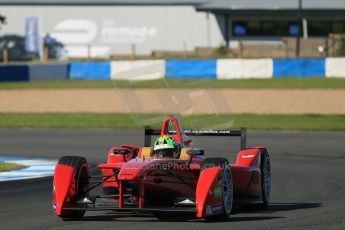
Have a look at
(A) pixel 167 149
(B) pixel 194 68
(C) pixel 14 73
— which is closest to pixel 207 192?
(A) pixel 167 149

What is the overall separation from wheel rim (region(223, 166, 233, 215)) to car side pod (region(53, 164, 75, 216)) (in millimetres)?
1653

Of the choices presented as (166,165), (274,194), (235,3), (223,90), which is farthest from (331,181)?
(235,3)

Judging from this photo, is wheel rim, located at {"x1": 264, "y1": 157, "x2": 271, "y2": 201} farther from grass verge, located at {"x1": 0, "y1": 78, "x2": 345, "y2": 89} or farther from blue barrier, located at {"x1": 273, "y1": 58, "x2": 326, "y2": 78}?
blue barrier, located at {"x1": 273, "y1": 58, "x2": 326, "y2": 78}

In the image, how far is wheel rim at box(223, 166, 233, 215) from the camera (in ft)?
34.2

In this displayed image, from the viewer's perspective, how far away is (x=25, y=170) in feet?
53.7

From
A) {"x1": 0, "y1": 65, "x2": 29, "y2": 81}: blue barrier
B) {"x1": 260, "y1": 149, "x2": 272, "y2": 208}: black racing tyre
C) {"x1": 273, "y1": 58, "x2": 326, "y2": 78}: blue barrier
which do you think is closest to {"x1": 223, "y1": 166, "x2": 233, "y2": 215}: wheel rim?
{"x1": 260, "y1": 149, "x2": 272, "y2": 208}: black racing tyre

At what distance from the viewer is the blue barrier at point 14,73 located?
43.7 metres

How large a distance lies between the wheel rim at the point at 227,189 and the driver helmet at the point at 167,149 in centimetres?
68

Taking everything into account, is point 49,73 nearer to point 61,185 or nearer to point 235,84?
point 235,84

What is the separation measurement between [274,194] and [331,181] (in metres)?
1.68

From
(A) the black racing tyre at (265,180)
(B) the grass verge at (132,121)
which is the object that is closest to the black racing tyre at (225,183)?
(A) the black racing tyre at (265,180)

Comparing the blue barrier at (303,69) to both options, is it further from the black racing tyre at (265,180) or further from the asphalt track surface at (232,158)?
the black racing tyre at (265,180)

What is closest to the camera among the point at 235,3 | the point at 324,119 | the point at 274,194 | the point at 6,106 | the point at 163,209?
the point at 163,209

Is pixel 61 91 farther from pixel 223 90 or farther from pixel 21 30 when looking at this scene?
pixel 21 30
